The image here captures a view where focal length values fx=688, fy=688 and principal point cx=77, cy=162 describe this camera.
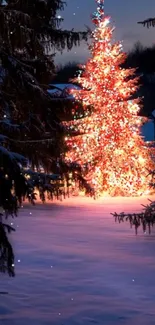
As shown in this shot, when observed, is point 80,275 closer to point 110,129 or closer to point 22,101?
point 22,101

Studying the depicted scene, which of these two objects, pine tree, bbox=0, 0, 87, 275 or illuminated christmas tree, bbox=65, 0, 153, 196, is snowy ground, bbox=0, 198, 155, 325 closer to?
pine tree, bbox=0, 0, 87, 275

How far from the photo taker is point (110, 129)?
86.1 feet

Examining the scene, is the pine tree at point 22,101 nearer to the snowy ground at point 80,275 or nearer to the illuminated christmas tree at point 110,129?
the snowy ground at point 80,275

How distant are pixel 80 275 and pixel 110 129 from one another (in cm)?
1574

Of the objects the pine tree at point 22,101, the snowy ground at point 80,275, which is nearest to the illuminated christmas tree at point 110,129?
the snowy ground at point 80,275

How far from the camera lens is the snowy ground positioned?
8.34 meters

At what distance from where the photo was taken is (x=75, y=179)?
49.3ft

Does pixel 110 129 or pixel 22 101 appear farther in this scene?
pixel 110 129

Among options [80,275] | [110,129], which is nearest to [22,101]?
[80,275]

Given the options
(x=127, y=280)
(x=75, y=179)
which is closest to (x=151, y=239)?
(x=75, y=179)

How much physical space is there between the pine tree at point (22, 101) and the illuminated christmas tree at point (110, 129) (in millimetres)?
9765

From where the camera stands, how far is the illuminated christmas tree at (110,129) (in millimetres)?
26062

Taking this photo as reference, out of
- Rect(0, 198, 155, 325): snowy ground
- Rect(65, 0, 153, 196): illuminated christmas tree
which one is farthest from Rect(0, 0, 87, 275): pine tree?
Rect(65, 0, 153, 196): illuminated christmas tree

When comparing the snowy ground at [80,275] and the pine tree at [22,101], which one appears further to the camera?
the snowy ground at [80,275]
